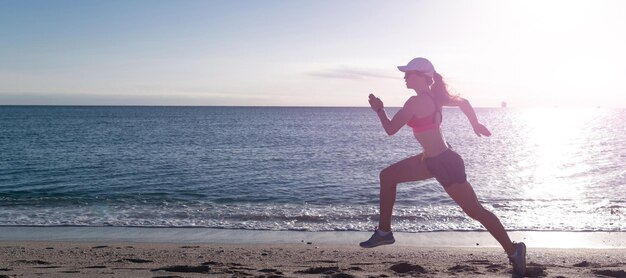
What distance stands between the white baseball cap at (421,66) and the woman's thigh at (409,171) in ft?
2.68

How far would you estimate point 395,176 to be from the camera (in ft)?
20.7

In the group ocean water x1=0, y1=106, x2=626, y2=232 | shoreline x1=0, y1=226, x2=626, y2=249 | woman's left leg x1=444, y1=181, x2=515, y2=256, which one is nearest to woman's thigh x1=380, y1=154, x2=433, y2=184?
woman's left leg x1=444, y1=181, x2=515, y2=256

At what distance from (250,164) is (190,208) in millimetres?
12027

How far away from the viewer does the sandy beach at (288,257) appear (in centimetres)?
716

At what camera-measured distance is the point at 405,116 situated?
5941 millimetres

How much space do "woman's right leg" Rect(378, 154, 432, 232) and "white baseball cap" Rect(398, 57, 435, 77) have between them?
82cm

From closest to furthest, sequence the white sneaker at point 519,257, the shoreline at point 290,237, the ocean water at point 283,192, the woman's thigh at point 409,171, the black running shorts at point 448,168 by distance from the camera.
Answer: the black running shorts at point 448,168, the woman's thigh at point 409,171, the white sneaker at point 519,257, the shoreline at point 290,237, the ocean water at point 283,192

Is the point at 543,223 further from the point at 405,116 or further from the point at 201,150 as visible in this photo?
the point at 201,150

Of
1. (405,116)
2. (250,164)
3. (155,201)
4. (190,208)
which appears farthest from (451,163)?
(250,164)

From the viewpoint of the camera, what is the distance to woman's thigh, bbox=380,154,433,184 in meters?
6.21

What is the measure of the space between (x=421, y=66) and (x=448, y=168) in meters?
0.99

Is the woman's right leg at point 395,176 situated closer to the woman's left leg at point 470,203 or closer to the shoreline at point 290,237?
the woman's left leg at point 470,203

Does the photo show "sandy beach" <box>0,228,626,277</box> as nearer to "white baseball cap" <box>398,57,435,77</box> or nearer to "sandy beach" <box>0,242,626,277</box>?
"sandy beach" <box>0,242,626,277</box>

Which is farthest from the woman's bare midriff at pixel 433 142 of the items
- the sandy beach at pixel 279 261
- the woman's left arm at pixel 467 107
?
the sandy beach at pixel 279 261
